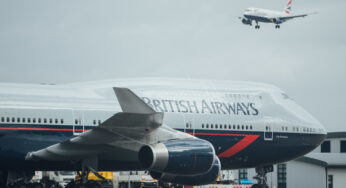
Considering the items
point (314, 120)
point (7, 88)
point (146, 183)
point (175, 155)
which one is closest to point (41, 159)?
point (7, 88)

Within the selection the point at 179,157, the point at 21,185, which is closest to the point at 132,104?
the point at 179,157

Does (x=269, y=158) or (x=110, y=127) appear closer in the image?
(x=110, y=127)

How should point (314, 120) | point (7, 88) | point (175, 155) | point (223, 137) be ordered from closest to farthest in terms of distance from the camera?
1. point (175, 155)
2. point (7, 88)
3. point (223, 137)
4. point (314, 120)

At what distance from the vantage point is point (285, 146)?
2509 cm

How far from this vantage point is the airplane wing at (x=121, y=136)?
1966 centimetres

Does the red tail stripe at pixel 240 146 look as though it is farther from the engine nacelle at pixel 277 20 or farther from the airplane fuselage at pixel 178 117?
the engine nacelle at pixel 277 20

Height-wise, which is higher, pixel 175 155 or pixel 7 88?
pixel 7 88

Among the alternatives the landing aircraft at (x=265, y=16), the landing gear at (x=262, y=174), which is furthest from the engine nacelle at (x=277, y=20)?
the landing gear at (x=262, y=174)

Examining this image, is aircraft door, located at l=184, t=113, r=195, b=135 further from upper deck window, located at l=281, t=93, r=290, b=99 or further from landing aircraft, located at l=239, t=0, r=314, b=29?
landing aircraft, located at l=239, t=0, r=314, b=29

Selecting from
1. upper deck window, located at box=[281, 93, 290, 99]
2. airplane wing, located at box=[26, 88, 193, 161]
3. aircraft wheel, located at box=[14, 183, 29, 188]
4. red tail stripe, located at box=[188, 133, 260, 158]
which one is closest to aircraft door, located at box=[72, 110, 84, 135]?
airplane wing, located at box=[26, 88, 193, 161]

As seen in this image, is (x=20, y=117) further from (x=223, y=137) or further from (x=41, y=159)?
(x=223, y=137)

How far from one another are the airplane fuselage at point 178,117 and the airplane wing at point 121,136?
0.75 ft

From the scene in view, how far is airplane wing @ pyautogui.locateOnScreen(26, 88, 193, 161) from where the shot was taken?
1966cm

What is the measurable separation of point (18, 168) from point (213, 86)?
24.8ft
